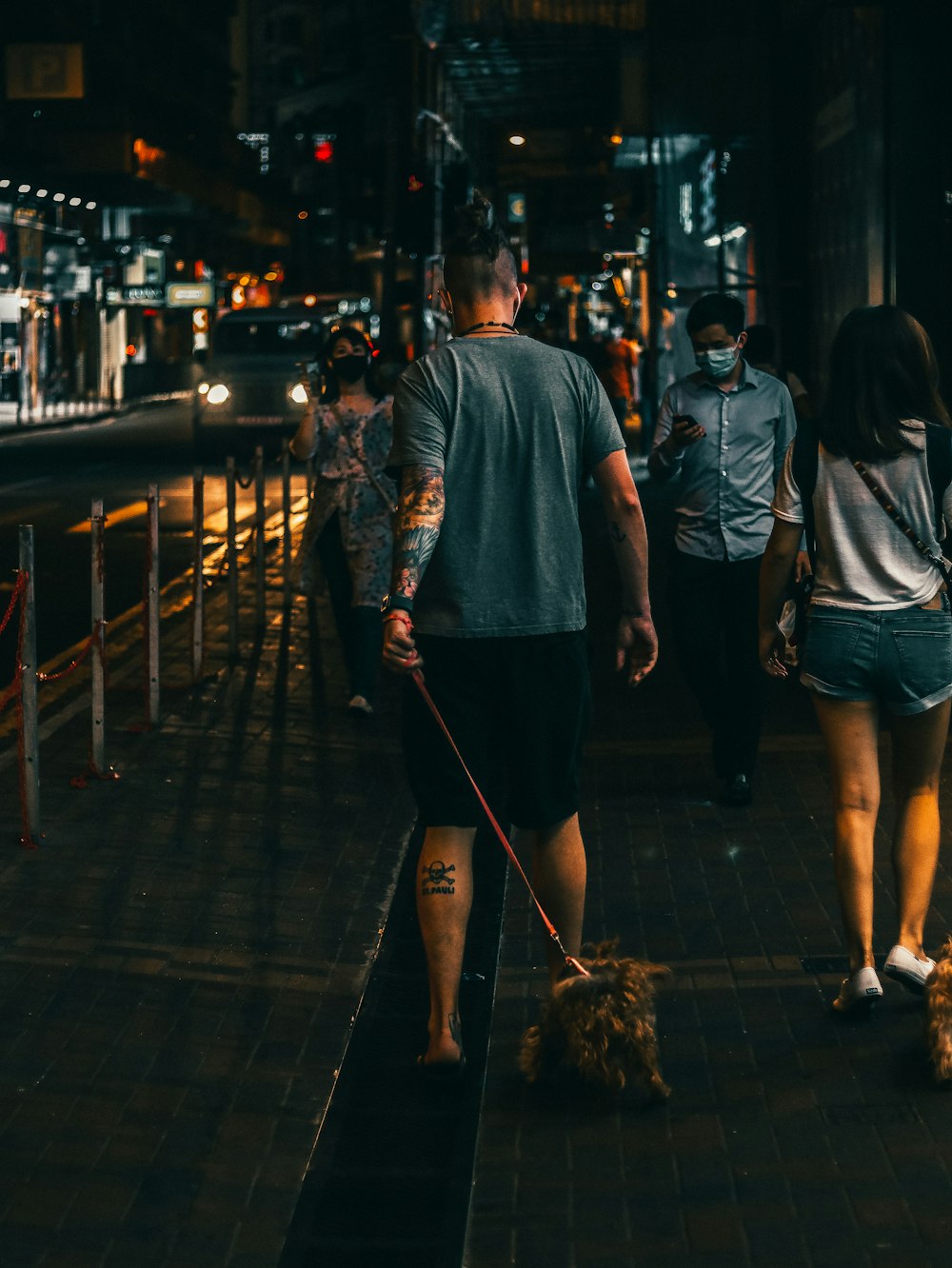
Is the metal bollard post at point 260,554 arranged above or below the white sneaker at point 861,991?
above

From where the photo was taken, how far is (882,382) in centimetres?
489

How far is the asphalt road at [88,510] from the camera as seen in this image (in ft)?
48.0

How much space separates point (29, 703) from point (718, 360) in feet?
9.00

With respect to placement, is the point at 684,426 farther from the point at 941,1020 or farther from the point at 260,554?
the point at 260,554

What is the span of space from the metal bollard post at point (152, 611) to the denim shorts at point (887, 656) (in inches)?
185

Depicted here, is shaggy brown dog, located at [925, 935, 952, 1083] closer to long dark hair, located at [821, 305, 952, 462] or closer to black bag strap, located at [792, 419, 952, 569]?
black bag strap, located at [792, 419, 952, 569]

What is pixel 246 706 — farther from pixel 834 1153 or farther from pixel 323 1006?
pixel 834 1153

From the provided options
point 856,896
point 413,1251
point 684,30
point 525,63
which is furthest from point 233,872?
point 525,63

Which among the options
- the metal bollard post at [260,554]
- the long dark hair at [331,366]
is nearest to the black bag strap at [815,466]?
the long dark hair at [331,366]

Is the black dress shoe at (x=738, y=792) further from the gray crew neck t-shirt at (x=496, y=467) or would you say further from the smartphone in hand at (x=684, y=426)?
the gray crew neck t-shirt at (x=496, y=467)

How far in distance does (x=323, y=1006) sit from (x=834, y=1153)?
1.63m

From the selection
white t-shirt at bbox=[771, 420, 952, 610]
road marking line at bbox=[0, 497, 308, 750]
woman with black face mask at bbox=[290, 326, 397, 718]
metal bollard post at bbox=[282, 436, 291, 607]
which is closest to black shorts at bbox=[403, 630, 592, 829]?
white t-shirt at bbox=[771, 420, 952, 610]

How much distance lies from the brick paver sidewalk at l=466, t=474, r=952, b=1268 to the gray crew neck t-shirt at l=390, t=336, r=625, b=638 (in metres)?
1.10

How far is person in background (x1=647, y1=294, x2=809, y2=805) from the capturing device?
748cm
